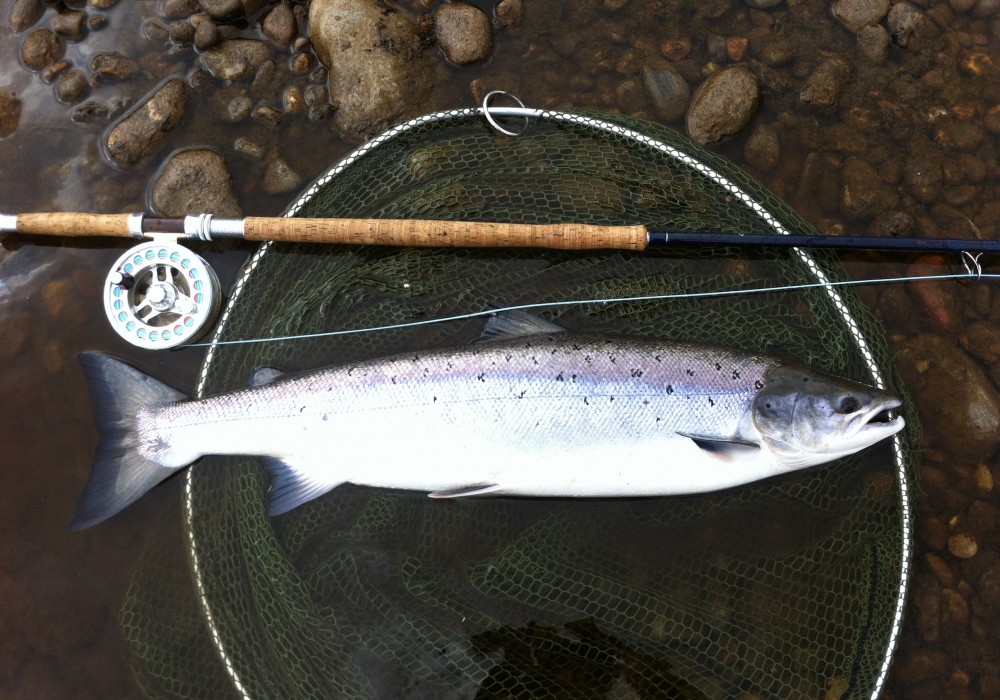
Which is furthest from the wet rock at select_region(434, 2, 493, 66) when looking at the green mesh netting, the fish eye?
the fish eye

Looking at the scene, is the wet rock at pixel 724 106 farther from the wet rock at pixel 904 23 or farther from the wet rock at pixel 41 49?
the wet rock at pixel 41 49

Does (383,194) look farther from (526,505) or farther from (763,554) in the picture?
(763,554)

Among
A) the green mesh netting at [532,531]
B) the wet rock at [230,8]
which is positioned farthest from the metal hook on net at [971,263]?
the wet rock at [230,8]

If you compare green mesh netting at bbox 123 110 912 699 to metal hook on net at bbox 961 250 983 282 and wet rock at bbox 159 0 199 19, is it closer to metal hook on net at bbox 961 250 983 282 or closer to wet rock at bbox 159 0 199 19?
metal hook on net at bbox 961 250 983 282

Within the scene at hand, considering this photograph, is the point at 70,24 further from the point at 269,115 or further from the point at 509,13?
the point at 509,13

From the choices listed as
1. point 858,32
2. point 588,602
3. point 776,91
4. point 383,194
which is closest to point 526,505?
point 588,602

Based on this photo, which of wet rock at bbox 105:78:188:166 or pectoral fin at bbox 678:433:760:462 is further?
wet rock at bbox 105:78:188:166
